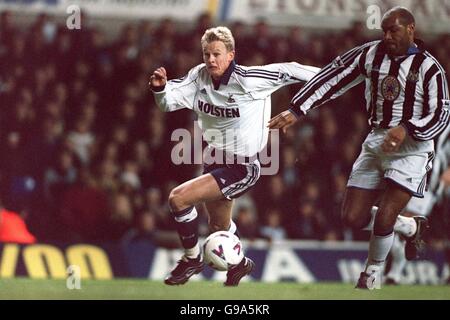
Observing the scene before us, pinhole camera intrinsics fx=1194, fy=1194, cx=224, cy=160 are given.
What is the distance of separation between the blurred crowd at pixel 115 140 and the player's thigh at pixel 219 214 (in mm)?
1815

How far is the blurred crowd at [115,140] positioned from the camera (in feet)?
34.6

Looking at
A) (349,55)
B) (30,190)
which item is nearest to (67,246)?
(30,190)

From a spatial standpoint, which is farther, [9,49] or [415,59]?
[9,49]

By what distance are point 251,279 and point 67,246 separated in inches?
71.4

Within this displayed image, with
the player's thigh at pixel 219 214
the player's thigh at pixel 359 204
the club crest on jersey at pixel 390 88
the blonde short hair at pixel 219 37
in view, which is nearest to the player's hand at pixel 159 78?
the blonde short hair at pixel 219 37

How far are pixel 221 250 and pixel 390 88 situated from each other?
5.10ft

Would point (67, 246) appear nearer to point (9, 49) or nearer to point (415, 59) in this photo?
point (9, 49)

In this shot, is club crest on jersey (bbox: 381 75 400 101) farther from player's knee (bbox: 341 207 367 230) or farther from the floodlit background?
the floodlit background

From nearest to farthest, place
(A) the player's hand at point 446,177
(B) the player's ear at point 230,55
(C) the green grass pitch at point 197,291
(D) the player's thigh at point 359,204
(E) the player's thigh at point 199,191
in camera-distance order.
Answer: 1. (B) the player's ear at point 230,55
2. (E) the player's thigh at point 199,191
3. (D) the player's thigh at point 359,204
4. (C) the green grass pitch at point 197,291
5. (A) the player's hand at point 446,177

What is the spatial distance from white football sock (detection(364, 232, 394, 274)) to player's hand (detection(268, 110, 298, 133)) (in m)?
1.05

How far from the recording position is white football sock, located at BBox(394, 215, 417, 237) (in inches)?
333

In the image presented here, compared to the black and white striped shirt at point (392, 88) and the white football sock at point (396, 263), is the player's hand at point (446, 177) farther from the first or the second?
the black and white striped shirt at point (392, 88)

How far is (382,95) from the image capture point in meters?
7.93
